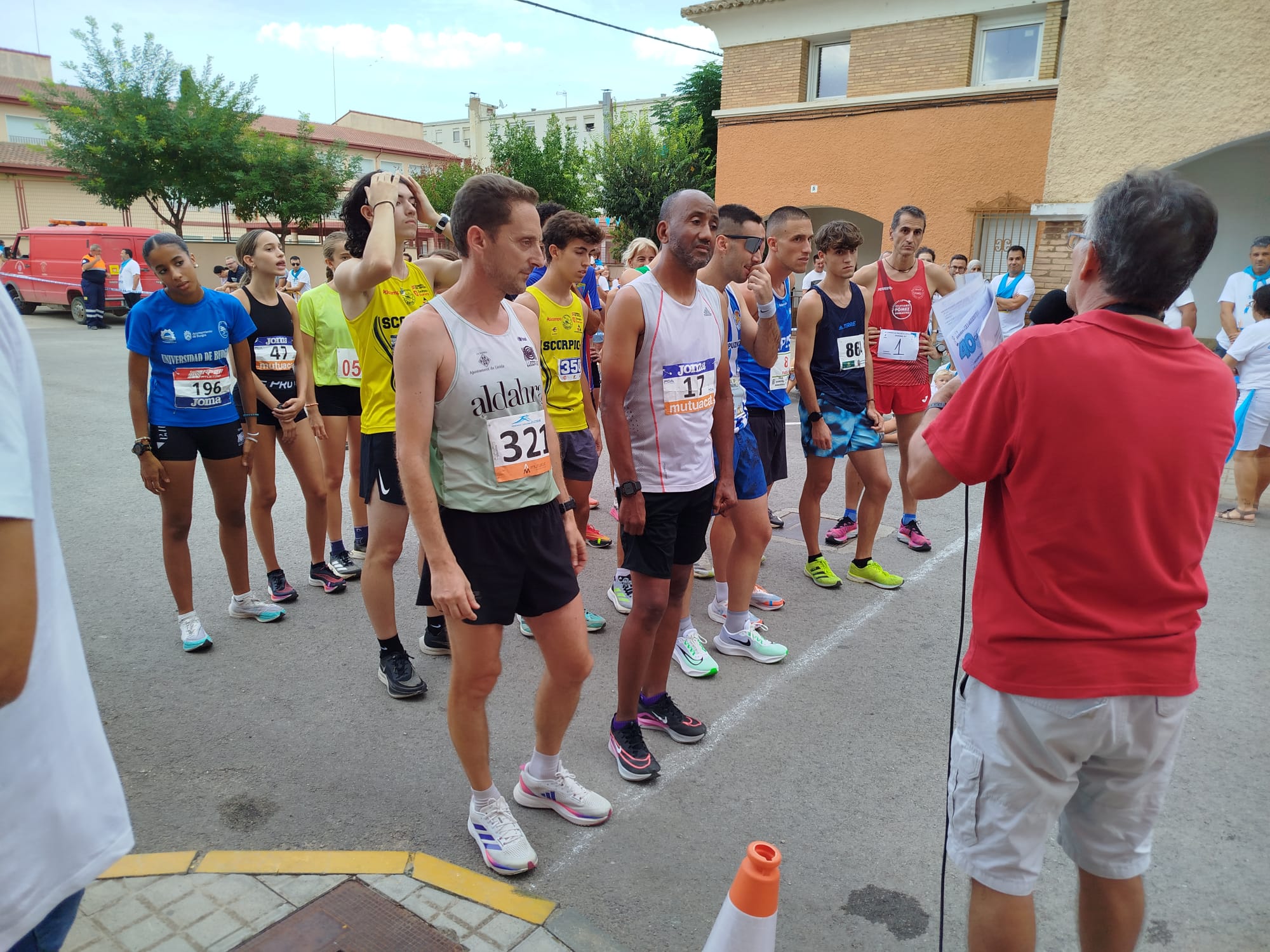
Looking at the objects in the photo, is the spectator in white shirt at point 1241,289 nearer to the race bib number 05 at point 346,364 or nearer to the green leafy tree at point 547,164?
the race bib number 05 at point 346,364

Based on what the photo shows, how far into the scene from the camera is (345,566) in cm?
524

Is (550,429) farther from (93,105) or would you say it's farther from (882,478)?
(93,105)

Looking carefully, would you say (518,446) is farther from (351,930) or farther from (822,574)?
(822,574)

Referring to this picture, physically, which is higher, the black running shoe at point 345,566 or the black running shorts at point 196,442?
the black running shorts at point 196,442

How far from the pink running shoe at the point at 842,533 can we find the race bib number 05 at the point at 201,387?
13.5 feet

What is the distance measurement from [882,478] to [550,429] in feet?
9.81

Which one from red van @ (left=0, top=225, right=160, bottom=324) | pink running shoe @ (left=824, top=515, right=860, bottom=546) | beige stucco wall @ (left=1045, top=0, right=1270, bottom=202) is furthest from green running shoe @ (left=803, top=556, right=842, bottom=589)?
red van @ (left=0, top=225, right=160, bottom=324)

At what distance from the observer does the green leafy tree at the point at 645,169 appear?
2620cm

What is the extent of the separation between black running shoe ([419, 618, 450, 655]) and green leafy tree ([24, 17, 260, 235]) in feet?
94.5

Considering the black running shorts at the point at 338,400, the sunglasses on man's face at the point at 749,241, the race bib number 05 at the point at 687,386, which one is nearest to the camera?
the race bib number 05 at the point at 687,386

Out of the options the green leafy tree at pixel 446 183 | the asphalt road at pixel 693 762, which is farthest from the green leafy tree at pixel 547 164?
the asphalt road at pixel 693 762

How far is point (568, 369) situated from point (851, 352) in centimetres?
188

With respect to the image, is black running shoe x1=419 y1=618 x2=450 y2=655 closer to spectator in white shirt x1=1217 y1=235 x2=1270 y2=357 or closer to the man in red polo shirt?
the man in red polo shirt

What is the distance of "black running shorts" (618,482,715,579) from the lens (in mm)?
3160
